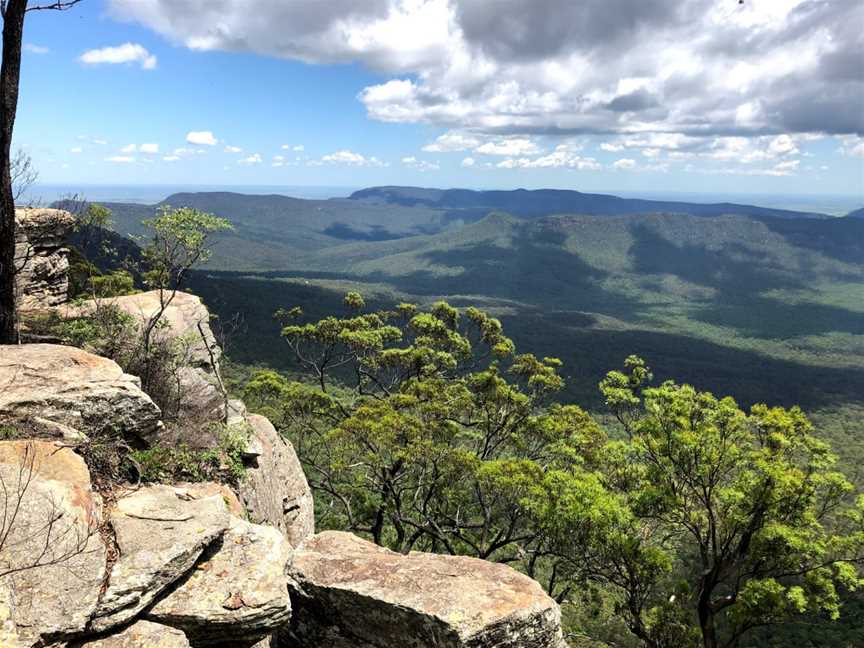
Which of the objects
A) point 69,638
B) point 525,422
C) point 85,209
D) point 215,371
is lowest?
point 525,422

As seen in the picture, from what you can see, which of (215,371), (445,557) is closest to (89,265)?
(215,371)

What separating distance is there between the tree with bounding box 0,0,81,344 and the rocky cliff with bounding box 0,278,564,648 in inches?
87.2

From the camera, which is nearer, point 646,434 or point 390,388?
point 646,434

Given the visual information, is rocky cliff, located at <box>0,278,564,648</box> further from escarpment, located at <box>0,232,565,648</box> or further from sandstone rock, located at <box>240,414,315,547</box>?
sandstone rock, located at <box>240,414,315,547</box>

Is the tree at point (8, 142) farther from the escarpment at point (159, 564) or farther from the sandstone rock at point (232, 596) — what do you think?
the sandstone rock at point (232, 596)

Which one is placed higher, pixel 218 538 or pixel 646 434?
pixel 218 538

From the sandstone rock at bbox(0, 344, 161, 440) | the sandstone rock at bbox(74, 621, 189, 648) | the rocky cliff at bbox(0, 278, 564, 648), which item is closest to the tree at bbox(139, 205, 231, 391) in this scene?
the sandstone rock at bbox(0, 344, 161, 440)

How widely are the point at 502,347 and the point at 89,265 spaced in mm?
21883

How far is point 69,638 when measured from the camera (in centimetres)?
753

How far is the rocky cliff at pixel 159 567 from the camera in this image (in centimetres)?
782

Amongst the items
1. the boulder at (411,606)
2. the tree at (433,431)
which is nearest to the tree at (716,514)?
the tree at (433,431)

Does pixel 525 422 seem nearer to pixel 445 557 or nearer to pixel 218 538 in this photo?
pixel 445 557

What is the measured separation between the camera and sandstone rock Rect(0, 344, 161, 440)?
35.1 feet

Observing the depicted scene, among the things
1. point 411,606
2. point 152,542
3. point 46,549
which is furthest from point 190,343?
point 411,606
